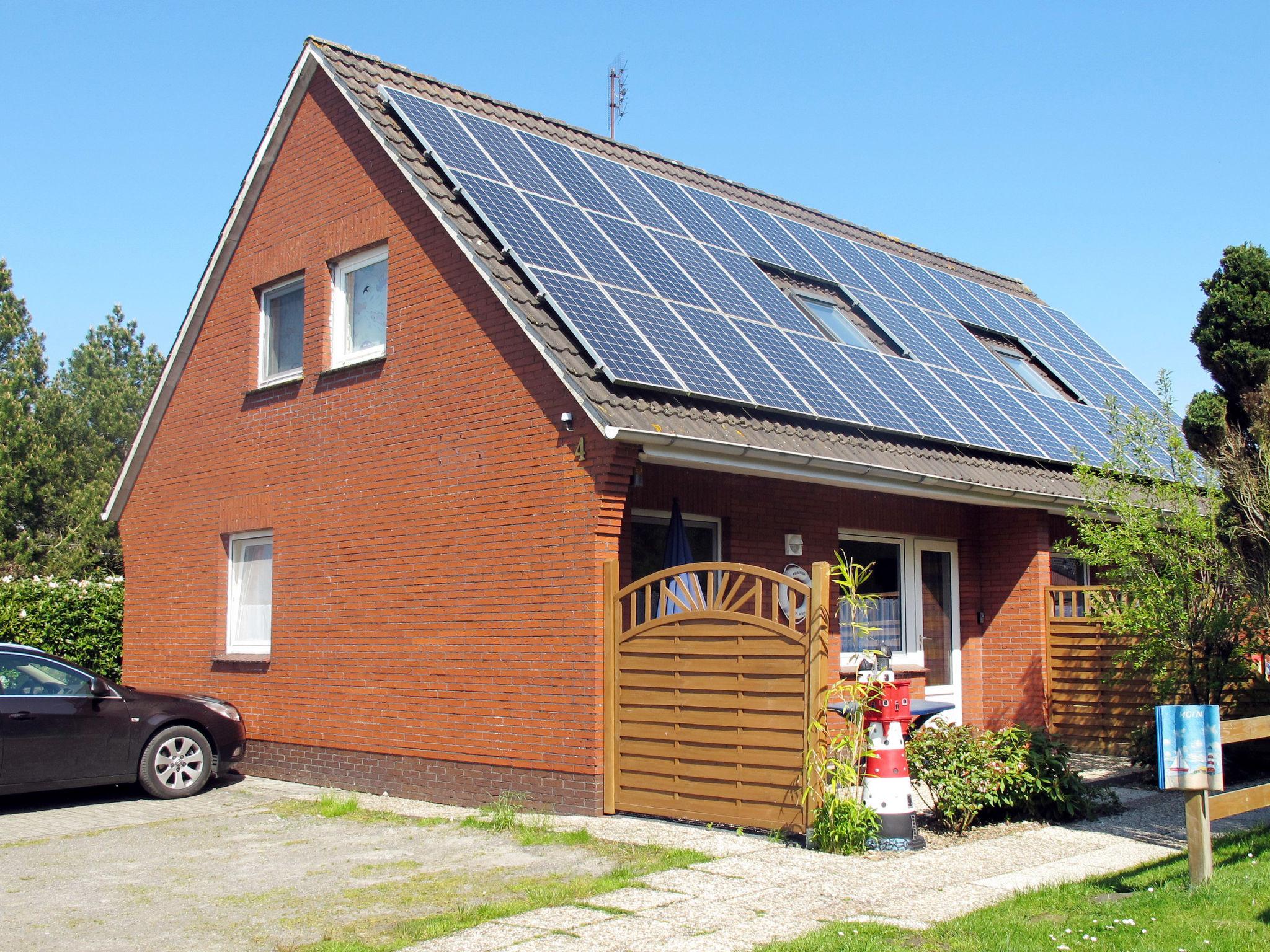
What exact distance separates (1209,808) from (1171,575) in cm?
393

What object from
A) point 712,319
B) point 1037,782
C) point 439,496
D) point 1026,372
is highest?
point 1026,372

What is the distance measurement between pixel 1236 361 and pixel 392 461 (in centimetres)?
724

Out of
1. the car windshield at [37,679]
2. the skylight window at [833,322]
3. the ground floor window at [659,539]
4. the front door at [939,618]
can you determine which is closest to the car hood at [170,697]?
the car windshield at [37,679]

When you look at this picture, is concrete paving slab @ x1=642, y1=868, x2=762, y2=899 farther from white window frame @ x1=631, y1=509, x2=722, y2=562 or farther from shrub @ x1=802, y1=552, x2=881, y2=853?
white window frame @ x1=631, y1=509, x2=722, y2=562

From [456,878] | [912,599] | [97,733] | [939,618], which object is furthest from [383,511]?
[939,618]

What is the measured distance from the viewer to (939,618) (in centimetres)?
1436

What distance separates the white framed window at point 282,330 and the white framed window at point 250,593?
181cm

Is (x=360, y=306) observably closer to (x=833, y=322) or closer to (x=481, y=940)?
(x=833, y=322)

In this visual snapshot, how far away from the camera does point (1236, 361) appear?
9.29 m

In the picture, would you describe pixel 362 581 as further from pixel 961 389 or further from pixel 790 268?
pixel 961 389

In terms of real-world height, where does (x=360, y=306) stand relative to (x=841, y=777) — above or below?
above

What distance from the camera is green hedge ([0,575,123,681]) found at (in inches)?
658

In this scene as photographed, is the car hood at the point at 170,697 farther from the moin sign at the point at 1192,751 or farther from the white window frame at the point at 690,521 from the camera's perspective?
the moin sign at the point at 1192,751

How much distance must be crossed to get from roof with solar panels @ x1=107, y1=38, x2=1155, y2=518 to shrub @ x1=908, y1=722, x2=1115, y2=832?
8.37 ft
